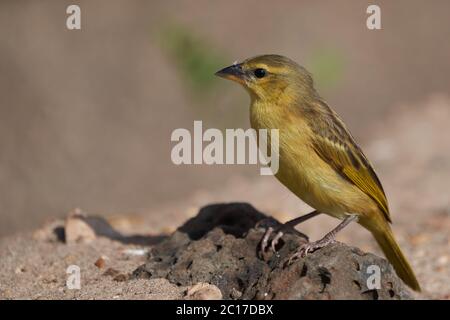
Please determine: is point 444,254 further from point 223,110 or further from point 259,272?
point 223,110

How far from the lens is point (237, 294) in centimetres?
521

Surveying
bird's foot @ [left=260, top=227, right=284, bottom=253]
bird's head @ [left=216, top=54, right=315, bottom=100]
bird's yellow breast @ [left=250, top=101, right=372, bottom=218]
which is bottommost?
bird's foot @ [left=260, top=227, right=284, bottom=253]

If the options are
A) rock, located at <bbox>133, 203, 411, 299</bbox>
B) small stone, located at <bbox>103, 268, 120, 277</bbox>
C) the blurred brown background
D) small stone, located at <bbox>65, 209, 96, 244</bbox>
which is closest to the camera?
rock, located at <bbox>133, 203, 411, 299</bbox>

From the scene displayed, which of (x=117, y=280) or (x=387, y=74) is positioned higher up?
(x=387, y=74)

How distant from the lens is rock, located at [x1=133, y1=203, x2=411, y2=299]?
189 inches

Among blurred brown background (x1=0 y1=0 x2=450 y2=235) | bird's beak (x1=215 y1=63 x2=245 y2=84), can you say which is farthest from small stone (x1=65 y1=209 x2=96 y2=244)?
blurred brown background (x1=0 y1=0 x2=450 y2=235)

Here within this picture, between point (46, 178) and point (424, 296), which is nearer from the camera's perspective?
point (424, 296)

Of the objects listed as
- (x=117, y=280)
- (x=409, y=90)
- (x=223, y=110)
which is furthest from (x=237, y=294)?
(x=409, y=90)

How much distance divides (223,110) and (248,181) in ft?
4.37

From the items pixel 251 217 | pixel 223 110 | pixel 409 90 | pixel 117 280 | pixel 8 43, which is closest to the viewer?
pixel 117 280

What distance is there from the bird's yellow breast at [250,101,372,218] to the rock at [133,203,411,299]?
0.37m

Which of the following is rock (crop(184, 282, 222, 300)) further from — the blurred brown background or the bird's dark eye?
the blurred brown background

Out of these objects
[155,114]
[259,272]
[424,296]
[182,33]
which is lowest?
[424,296]

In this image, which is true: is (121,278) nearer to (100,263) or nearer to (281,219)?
(100,263)
